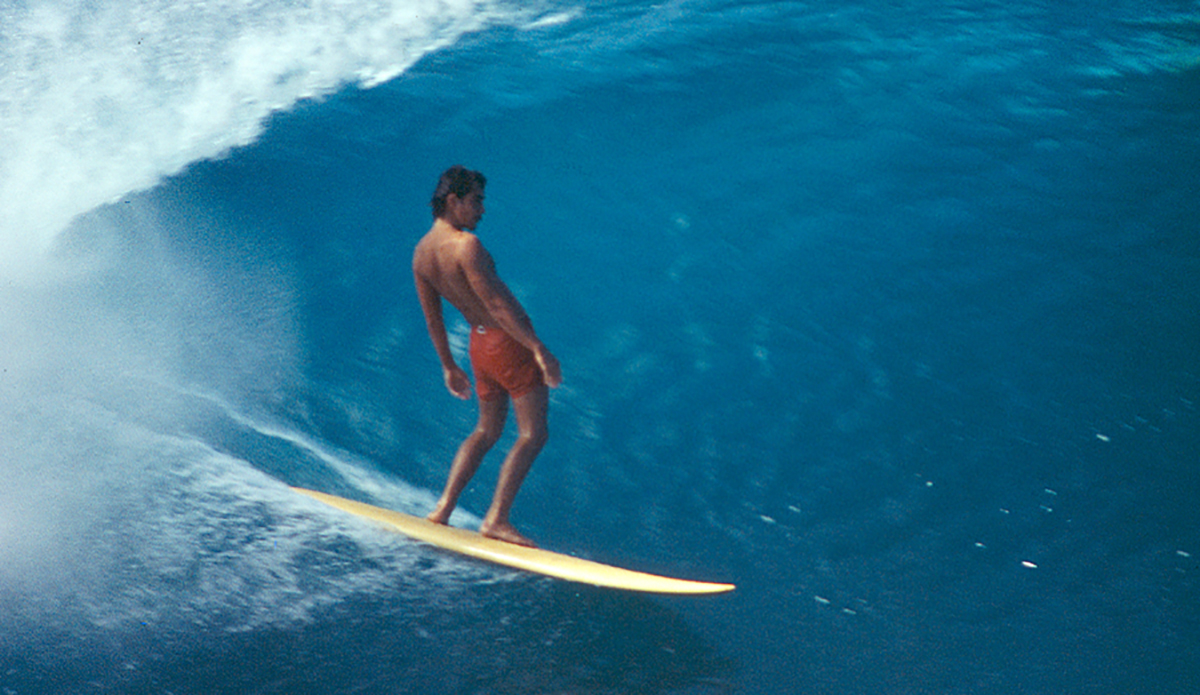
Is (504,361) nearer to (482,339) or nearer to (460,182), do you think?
(482,339)

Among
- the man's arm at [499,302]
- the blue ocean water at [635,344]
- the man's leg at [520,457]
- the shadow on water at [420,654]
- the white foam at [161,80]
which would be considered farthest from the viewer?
the white foam at [161,80]

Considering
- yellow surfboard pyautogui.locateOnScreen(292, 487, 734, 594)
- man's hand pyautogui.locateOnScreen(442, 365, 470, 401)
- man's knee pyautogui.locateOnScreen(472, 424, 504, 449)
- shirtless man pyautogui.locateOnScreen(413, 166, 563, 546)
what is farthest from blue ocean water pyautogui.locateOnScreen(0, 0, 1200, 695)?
man's hand pyautogui.locateOnScreen(442, 365, 470, 401)

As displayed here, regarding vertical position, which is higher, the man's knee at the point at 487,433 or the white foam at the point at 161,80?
the white foam at the point at 161,80

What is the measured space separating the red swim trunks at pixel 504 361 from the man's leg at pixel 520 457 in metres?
0.04

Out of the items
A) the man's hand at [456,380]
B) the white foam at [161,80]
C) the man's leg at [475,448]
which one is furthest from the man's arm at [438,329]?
the white foam at [161,80]

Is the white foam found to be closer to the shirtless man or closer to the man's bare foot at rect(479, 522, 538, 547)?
the shirtless man

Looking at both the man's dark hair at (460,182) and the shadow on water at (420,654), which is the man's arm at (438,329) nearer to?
the man's dark hair at (460,182)

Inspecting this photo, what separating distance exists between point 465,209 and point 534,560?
1.05m

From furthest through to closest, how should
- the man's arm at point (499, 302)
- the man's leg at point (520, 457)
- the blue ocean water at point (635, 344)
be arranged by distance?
1. the blue ocean water at point (635, 344)
2. the man's leg at point (520, 457)
3. the man's arm at point (499, 302)

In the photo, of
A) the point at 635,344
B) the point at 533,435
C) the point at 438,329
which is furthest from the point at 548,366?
the point at 635,344

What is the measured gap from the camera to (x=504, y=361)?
2.98m

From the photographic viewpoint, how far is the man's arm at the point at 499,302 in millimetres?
2770

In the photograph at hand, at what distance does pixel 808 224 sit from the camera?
15.6 feet

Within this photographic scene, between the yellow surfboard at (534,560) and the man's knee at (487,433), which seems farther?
the man's knee at (487,433)
